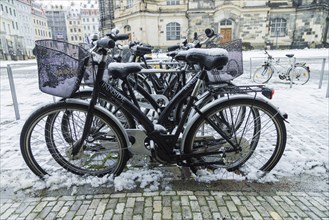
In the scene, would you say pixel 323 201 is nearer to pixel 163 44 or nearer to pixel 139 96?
pixel 139 96

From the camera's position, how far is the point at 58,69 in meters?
2.27

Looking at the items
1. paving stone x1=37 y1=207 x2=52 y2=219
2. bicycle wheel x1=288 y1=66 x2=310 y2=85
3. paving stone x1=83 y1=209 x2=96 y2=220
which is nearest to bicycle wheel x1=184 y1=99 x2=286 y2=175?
paving stone x1=83 y1=209 x2=96 y2=220

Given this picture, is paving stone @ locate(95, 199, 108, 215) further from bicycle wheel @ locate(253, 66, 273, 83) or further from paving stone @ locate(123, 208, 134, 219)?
bicycle wheel @ locate(253, 66, 273, 83)

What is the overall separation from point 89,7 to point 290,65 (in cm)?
9888

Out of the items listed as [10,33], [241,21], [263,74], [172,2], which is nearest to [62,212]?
[263,74]

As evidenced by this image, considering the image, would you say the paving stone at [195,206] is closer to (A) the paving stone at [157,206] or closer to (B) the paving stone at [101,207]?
(A) the paving stone at [157,206]

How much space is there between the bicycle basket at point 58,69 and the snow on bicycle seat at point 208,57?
99 cm

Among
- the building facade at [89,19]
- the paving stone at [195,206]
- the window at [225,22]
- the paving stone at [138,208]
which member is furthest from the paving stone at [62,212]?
the building facade at [89,19]

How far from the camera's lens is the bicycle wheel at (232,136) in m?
2.48

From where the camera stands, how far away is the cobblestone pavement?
86.7 inches

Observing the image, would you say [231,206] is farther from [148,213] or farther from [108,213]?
[108,213]

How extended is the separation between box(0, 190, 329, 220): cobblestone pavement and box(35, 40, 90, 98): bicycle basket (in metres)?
1.06

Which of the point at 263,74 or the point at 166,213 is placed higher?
the point at 263,74

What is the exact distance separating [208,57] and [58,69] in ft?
4.59
